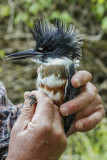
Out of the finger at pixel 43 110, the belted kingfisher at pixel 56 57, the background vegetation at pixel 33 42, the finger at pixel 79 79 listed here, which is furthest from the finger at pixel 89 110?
the background vegetation at pixel 33 42

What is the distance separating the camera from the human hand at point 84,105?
121cm

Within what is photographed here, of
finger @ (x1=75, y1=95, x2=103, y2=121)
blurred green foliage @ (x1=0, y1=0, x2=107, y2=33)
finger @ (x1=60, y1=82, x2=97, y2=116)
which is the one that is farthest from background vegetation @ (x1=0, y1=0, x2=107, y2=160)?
finger @ (x1=60, y1=82, x2=97, y2=116)

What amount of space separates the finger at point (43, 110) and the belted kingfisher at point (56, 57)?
0.05 meters

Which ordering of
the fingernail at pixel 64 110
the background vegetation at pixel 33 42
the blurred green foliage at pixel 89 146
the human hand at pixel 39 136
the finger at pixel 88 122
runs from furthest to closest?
1. the background vegetation at pixel 33 42
2. the blurred green foliage at pixel 89 146
3. the finger at pixel 88 122
4. the fingernail at pixel 64 110
5. the human hand at pixel 39 136

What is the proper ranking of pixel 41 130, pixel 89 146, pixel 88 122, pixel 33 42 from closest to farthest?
1. pixel 41 130
2. pixel 88 122
3. pixel 89 146
4. pixel 33 42

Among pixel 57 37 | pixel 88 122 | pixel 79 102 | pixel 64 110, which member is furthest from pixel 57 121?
pixel 57 37

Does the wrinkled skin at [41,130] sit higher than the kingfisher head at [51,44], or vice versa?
the kingfisher head at [51,44]

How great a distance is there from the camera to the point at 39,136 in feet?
3.36

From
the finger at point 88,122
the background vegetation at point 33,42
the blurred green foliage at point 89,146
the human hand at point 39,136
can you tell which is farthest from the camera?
the background vegetation at point 33,42

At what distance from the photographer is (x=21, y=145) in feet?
3.41

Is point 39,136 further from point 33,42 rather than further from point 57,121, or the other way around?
point 33,42

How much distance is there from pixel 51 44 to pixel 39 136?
54 centimetres

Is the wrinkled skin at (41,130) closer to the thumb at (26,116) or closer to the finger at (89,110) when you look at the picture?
the thumb at (26,116)

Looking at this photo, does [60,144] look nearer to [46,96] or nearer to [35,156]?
[35,156]
